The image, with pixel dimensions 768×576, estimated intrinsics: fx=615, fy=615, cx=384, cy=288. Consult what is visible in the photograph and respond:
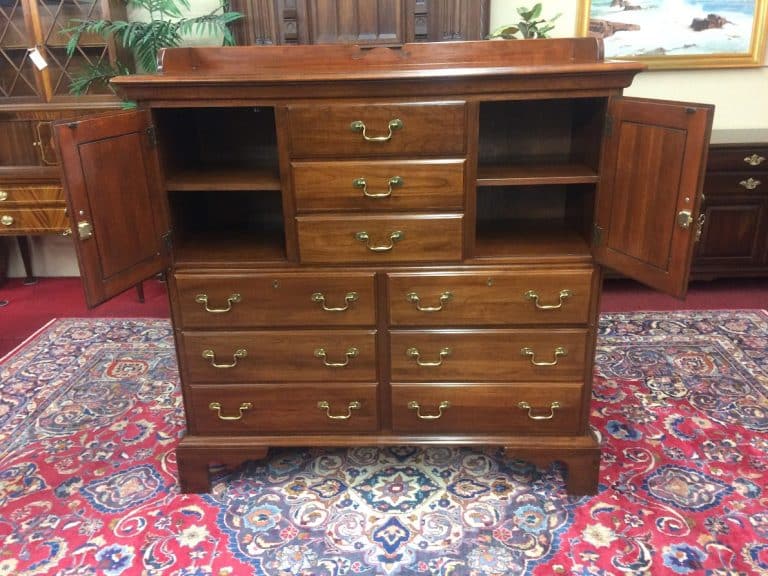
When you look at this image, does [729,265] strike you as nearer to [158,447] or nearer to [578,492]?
[578,492]

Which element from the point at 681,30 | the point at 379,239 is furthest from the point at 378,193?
the point at 681,30

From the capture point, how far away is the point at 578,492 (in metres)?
1.88

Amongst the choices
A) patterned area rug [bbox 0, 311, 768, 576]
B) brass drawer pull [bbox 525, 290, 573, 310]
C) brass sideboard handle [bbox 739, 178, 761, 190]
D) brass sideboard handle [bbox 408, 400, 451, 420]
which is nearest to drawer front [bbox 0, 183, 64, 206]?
patterned area rug [bbox 0, 311, 768, 576]

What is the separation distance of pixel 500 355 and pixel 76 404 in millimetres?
1729

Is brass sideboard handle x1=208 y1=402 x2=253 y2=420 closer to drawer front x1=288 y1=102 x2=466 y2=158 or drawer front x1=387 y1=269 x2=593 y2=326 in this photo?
drawer front x1=387 y1=269 x2=593 y2=326

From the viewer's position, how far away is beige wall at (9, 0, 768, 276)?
334 centimetres

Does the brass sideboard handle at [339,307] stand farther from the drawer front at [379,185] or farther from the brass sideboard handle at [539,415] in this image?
the brass sideboard handle at [539,415]

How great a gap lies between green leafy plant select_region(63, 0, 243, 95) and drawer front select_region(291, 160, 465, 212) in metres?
1.81

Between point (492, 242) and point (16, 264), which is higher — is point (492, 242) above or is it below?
above

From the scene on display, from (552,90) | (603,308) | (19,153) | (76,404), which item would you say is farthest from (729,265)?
(19,153)

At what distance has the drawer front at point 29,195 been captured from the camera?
320cm

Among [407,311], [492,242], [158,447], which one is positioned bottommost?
[158,447]

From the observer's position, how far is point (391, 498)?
1.89m

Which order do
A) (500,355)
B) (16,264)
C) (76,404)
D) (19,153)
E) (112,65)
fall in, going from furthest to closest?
(16,264)
(19,153)
(112,65)
(76,404)
(500,355)
